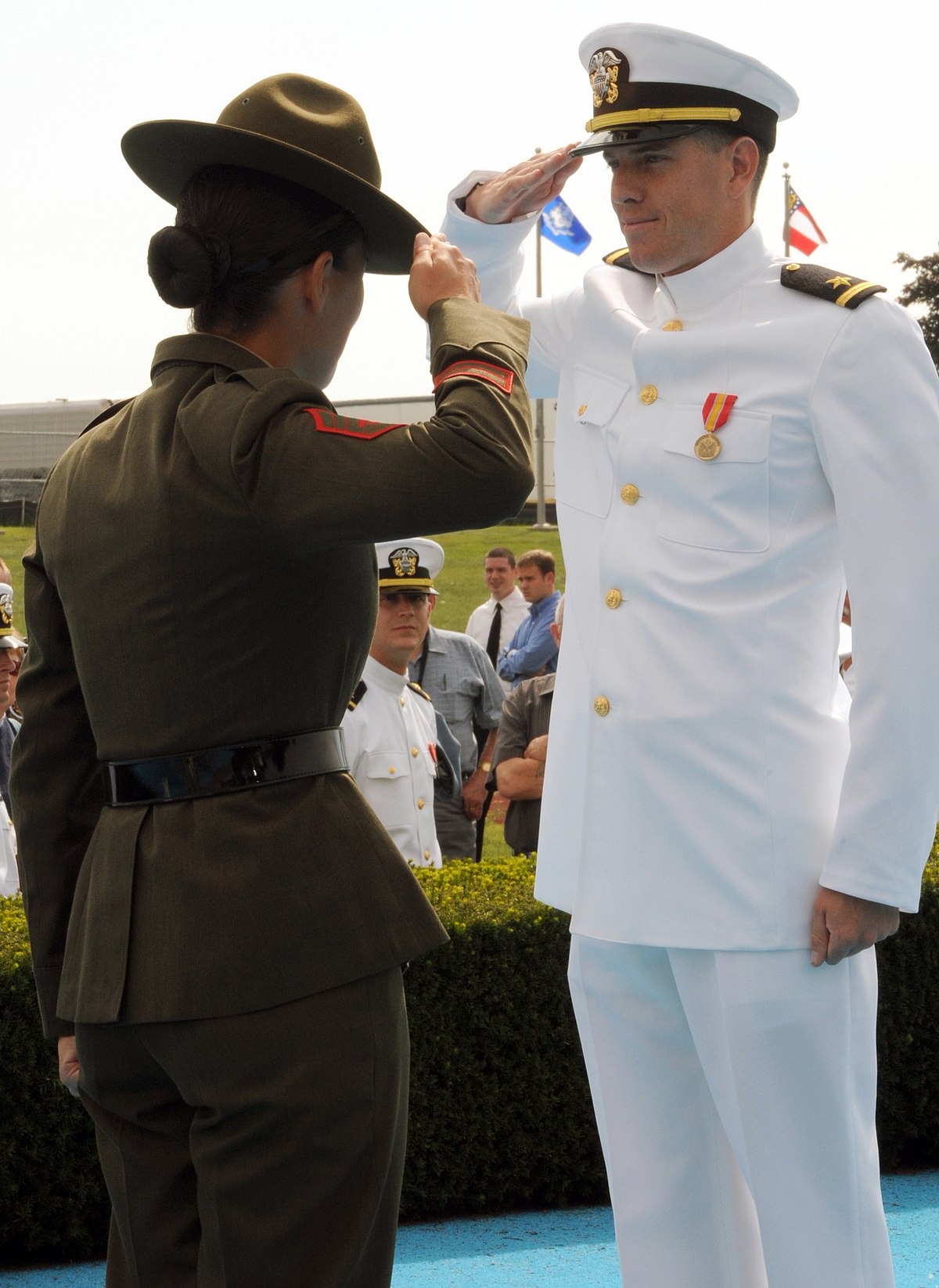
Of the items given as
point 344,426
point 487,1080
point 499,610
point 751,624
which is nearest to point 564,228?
point 487,1080

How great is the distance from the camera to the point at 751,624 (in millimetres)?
2322

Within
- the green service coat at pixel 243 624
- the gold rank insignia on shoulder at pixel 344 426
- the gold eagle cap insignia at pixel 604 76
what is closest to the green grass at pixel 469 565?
the gold eagle cap insignia at pixel 604 76

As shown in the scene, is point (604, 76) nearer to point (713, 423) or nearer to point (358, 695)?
point (713, 423)

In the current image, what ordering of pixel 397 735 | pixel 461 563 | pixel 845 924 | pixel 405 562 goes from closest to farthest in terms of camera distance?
1. pixel 845 924
2. pixel 397 735
3. pixel 405 562
4. pixel 461 563

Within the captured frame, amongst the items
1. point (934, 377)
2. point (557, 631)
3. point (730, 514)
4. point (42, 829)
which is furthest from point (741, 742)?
point (557, 631)

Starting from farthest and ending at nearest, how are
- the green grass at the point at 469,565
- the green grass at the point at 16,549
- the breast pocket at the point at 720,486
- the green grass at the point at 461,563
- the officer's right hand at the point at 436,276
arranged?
1. the green grass at the point at 16,549
2. the green grass at the point at 469,565
3. the green grass at the point at 461,563
4. the breast pocket at the point at 720,486
5. the officer's right hand at the point at 436,276

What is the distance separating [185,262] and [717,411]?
92 centimetres

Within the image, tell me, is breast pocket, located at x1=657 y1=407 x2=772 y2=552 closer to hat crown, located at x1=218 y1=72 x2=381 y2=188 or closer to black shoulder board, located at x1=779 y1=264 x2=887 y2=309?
black shoulder board, located at x1=779 y1=264 x2=887 y2=309

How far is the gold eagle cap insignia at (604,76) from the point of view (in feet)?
8.07

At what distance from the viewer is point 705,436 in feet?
7.80

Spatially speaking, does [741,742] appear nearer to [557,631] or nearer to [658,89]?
[658,89]

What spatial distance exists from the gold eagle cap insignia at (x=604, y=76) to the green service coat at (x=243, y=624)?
25.4 inches

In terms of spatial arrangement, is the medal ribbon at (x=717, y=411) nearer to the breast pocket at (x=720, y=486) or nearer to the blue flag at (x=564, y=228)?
the breast pocket at (x=720, y=486)

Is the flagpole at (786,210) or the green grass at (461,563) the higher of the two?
the flagpole at (786,210)
